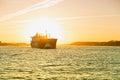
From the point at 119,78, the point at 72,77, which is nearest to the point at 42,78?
the point at 72,77

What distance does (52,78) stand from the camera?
1639 inches

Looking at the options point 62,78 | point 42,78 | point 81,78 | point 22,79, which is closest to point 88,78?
point 81,78

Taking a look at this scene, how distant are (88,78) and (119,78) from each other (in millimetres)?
4068

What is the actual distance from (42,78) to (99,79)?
7.46 m

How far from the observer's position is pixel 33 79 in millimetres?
40312

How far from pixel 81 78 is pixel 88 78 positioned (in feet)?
3.08

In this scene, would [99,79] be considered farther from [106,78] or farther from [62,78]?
[62,78]

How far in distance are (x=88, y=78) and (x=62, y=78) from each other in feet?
11.3

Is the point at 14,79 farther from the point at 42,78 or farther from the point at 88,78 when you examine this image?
the point at 88,78

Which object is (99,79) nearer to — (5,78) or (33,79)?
(33,79)

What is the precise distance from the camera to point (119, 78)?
41375mm

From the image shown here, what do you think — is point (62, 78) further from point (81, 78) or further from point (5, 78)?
point (5, 78)

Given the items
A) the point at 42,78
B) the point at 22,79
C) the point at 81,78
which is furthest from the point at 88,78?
the point at 22,79

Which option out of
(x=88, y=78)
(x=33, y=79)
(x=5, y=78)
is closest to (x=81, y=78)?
(x=88, y=78)
